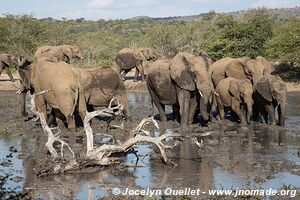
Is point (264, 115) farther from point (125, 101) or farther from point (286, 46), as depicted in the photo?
point (286, 46)

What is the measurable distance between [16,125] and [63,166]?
6910 millimetres

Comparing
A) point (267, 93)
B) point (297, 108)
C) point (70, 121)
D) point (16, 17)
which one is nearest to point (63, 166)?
point (70, 121)

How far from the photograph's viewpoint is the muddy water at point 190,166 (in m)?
10.8

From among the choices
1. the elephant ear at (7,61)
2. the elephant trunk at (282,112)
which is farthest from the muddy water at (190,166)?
the elephant ear at (7,61)

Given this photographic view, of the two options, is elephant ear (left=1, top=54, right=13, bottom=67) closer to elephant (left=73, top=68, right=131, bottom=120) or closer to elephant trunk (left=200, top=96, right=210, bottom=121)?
elephant (left=73, top=68, right=131, bottom=120)

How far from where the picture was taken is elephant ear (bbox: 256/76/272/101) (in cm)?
1750

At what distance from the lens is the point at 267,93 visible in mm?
17531

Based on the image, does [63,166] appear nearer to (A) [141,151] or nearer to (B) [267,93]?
(A) [141,151]

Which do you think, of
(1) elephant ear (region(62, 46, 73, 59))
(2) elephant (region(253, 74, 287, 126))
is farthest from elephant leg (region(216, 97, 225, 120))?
(1) elephant ear (region(62, 46, 73, 59))

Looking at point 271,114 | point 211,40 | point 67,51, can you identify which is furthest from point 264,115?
point 211,40

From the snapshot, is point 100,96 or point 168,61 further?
point 168,61

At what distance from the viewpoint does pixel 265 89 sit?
17562 millimetres

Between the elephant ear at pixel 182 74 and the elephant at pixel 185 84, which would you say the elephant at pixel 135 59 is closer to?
the elephant at pixel 185 84

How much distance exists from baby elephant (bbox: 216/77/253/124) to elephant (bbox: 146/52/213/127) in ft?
3.28
